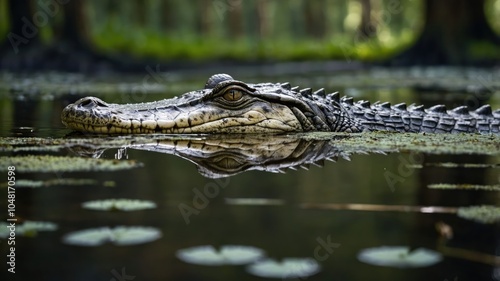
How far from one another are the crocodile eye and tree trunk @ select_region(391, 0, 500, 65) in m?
16.1

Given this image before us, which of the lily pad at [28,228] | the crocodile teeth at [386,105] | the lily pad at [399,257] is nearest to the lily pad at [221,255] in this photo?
the lily pad at [399,257]

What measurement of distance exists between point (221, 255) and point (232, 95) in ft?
12.0

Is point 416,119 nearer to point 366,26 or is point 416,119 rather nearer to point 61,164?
point 61,164

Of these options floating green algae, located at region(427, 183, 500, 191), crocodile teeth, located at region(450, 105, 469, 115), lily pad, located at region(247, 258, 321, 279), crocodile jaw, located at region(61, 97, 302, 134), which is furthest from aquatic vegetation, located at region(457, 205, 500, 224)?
crocodile teeth, located at region(450, 105, 469, 115)

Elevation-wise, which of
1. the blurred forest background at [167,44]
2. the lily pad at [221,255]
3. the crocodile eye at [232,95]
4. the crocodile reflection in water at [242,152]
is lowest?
the lily pad at [221,255]

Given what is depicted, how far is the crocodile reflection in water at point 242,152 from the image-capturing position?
4.55 meters

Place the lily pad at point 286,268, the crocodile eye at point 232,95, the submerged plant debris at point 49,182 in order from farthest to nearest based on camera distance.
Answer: the crocodile eye at point 232,95 → the submerged plant debris at point 49,182 → the lily pad at point 286,268

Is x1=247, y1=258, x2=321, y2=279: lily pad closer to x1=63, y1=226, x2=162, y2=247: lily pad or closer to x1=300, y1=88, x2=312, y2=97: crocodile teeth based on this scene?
x1=63, y1=226, x2=162, y2=247: lily pad

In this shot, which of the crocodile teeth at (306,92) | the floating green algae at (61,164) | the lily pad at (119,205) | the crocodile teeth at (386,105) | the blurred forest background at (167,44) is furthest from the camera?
the blurred forest background at (167,44)

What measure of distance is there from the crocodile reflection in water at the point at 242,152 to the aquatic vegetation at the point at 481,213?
4.28 feet

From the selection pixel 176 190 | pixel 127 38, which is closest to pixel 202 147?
pixel 176 190

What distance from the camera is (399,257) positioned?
2.60 meters

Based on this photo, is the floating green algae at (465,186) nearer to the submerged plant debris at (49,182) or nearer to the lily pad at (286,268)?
the lily pad at (286,268)

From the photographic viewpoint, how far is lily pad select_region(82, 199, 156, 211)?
3.32 m
